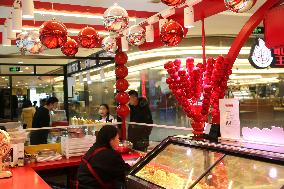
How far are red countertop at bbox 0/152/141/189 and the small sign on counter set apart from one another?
1809 millimetres

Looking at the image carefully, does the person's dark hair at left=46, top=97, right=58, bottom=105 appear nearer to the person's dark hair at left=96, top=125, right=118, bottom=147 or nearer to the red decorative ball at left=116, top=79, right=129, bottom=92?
the red decorative ball at left=116, top=79, right=129, bottom=92

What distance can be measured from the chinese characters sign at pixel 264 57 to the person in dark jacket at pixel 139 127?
3378 mm

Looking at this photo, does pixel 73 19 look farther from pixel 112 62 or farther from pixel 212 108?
pixel 212 108

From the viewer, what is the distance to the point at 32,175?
428 cm

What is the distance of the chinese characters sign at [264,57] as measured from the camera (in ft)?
29.3

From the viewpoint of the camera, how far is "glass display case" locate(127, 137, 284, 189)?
238cm

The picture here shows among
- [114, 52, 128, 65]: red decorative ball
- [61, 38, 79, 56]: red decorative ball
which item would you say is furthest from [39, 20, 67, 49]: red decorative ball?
[114, 52, 128, 65]: red decorative ball

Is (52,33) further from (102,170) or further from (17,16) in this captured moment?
(102,170)

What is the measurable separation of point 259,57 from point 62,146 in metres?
5.56

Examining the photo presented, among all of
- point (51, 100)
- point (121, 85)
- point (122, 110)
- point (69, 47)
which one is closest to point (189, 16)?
point (69, 47)

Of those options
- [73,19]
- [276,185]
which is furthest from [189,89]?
[73,19]

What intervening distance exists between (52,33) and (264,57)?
6.28m

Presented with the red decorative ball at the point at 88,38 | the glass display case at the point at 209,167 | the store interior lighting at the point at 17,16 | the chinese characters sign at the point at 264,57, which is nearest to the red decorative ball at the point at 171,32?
the red decorative ball at the point at 88,38

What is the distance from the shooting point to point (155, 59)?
12734 millimetres
